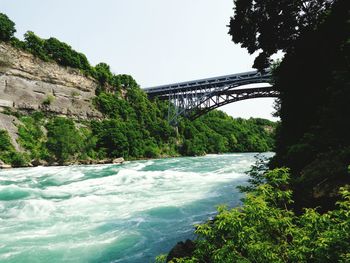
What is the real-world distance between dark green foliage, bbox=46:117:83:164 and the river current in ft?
45.6

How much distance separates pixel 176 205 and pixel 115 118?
117 ft

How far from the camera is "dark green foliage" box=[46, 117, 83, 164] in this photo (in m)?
30.6

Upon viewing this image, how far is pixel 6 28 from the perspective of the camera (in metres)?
36.3

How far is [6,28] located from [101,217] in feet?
122

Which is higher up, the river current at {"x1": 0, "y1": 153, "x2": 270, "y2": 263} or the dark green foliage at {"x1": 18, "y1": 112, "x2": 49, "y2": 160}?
the dark green foliage at {"x1": 18, "y1": 112, "x2": 49, "y2": 160}

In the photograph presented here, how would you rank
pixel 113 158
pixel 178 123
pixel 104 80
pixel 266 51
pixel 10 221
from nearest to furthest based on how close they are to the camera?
pixel 10 221 → pixel 266 51 → pixel 113 158 → pixel 104 80 → pixel 178 123

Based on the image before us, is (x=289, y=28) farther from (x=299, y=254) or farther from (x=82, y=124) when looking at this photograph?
(x=82, y=124)

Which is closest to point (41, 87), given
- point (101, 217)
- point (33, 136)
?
point (33, 136)

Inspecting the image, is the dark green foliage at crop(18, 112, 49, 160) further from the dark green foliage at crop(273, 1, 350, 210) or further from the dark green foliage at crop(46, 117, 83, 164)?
the dark green foliage at crop(273, 1, 350, 210)

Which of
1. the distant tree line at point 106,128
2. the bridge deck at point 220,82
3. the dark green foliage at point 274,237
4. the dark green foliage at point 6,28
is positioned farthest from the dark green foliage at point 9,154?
the dark green foliage at point 274,237

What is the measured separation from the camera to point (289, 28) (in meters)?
11.9

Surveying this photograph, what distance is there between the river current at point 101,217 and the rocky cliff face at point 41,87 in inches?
834

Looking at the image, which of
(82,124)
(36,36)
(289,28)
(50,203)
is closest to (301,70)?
(289,28)

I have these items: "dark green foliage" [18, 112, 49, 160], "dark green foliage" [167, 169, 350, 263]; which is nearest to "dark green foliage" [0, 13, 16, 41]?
"dark green foliage" [18, 112, 49, 160]
